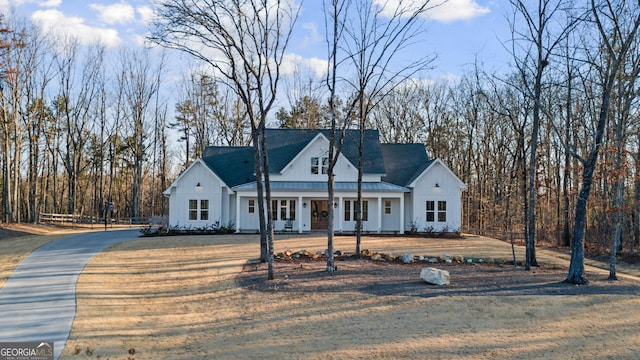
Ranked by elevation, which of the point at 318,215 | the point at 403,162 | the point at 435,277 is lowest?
the point at 435,277

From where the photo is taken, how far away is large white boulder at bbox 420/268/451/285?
13.1 meters

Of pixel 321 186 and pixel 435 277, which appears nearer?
pixel 435 277

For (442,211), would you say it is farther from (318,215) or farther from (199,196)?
(199,196)

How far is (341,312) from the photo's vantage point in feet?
35.7

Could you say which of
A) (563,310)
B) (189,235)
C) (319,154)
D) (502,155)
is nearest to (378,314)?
(563,310)

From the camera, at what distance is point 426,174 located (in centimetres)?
2833

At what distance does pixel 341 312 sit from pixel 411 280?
357 cm

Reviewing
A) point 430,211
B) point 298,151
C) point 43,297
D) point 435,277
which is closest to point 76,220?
point 298,151

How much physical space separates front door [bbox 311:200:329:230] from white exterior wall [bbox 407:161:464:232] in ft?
17.1

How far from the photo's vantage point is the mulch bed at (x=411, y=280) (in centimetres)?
1270

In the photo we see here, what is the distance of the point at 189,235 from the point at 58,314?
51.4 feet

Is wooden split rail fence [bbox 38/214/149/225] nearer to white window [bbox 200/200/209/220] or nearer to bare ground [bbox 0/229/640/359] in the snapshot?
white window [bbox 200/200/209/220]

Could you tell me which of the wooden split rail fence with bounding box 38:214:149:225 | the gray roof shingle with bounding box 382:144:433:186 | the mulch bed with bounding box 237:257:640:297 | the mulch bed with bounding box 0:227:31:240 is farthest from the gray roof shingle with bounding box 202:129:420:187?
the mulch bed with bounding box 237:257:640:297

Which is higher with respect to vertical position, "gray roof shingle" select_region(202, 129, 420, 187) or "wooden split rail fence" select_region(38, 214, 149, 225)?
"gray roof shingle" select_region(202, 129, 420, 187)
